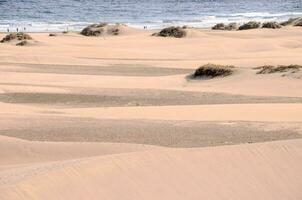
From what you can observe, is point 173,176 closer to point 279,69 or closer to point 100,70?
point 279,69

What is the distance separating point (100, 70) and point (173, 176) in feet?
50.0

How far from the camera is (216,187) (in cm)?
712

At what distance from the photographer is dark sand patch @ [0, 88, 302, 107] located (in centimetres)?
1461

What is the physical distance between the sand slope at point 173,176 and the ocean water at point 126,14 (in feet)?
122

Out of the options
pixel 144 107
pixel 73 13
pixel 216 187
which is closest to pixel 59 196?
pixel 216 187

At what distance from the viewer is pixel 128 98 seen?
603 inches

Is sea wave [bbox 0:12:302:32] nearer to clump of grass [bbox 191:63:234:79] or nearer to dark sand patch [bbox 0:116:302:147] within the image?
clump of grass [bbox 191:63:234:79]

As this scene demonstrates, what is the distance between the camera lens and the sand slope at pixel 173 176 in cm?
635

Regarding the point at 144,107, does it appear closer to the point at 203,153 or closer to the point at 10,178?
the point at 203,153

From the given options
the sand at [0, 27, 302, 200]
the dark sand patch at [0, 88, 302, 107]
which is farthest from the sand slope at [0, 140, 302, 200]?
the dark sand patch at [0, 88, 302, 107]

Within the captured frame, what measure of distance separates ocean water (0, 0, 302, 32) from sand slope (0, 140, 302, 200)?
37145mm

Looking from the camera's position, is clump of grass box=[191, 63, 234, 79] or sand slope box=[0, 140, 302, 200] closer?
sand slope box=[0, 140, 302, 200]

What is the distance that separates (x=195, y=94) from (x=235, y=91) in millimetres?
1123

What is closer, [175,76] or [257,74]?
[257,74]
